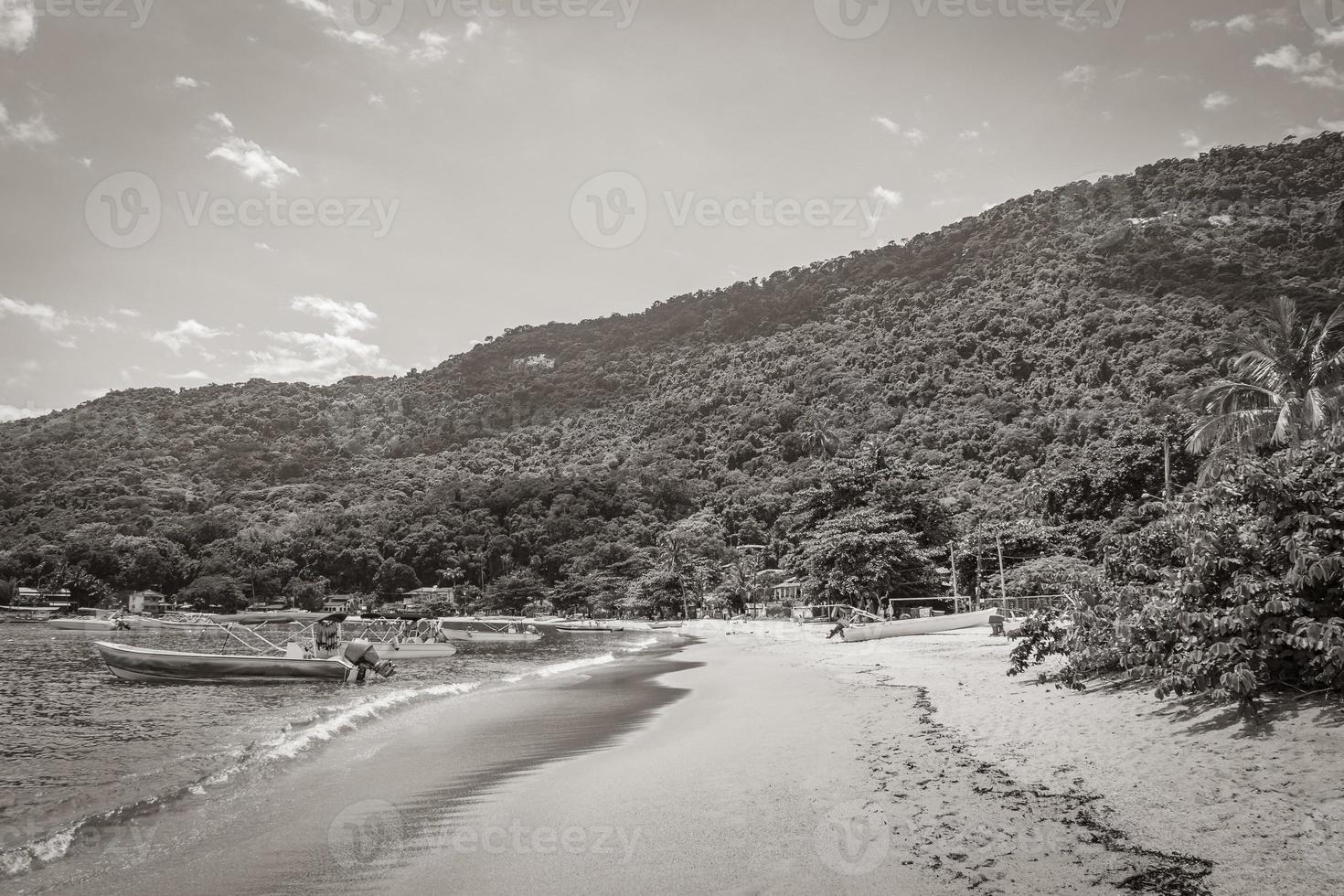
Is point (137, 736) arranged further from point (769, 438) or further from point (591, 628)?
point (769, 438)

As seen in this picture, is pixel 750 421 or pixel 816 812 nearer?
pixel 816 812

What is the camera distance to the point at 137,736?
12781 mm

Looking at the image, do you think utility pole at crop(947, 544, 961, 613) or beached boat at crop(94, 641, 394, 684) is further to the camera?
utility pole at crop(947, 544, 961, 613)

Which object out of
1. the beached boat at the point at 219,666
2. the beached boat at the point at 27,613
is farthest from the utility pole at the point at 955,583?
the beached boat at the point at 27,613

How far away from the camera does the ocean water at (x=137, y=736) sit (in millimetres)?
7871

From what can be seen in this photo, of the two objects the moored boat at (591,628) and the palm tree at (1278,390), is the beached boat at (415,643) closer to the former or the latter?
the palm tree at (1278,390)

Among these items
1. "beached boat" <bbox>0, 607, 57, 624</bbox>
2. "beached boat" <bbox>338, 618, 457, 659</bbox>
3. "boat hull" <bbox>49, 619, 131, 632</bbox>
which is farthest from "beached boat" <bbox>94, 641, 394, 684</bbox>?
"beached boat" <bbox>0, 607, 57, 624</bbox>

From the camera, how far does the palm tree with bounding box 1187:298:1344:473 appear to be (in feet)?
88.4

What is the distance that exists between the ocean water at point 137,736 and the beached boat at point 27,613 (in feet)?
241

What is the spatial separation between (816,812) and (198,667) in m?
21.3

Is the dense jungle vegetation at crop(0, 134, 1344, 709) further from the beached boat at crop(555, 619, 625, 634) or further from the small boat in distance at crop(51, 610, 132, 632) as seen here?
the small boat in distance at crop(51, 610, 132, 632)

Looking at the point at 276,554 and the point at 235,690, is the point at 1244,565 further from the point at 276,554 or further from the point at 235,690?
the point at 276,554

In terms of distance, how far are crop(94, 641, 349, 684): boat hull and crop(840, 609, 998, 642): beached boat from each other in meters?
20.5

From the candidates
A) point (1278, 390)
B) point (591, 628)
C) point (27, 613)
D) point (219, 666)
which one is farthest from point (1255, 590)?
point (27, 613)
